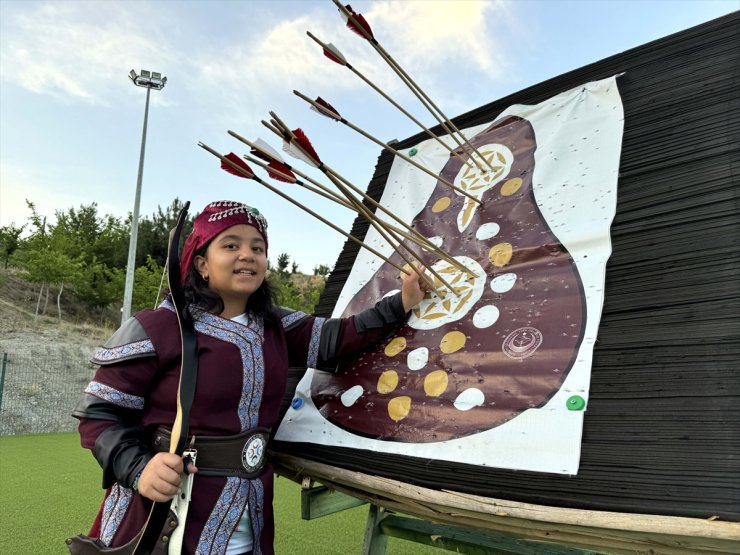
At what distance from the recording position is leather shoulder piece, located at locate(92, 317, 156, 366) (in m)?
1.38

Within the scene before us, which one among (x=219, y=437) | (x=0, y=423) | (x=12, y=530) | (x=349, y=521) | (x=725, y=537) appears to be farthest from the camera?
(x=0, y=423)

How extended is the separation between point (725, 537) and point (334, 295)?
1586mm

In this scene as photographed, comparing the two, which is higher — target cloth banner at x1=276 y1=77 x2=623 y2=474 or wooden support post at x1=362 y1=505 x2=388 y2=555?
target cloth banner at x1=276 y1=77 x2=623 y2=474

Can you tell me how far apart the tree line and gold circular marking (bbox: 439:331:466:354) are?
10.4 m

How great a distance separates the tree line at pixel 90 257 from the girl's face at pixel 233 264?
1038cm

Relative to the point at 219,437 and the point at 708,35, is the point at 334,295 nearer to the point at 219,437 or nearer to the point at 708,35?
the point at 219,437

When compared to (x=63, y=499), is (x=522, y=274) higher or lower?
higher

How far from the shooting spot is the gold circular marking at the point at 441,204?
6.97 feet

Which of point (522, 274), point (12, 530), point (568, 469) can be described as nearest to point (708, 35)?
point (522, 274)

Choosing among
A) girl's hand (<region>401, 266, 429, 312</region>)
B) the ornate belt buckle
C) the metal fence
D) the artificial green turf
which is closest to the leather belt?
the ornate belt buckle

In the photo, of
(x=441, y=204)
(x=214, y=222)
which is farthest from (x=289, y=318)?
(x=441, y=204)

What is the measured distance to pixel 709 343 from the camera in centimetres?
113

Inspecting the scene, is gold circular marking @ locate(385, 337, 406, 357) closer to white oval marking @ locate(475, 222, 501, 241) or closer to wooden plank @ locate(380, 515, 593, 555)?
white oval marking @ locate(475, 222, 501, 241)

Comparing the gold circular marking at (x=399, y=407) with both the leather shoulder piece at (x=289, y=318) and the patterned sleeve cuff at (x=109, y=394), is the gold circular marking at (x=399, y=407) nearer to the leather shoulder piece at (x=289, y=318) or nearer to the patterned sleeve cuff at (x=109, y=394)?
the leather shoulder piece at (x=289, y=318)
